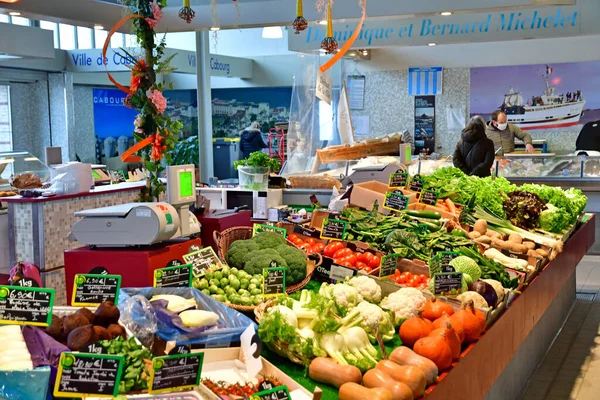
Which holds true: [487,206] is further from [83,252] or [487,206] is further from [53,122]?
[53,122]

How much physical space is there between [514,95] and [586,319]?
596 centimetres

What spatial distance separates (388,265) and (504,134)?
8160mm

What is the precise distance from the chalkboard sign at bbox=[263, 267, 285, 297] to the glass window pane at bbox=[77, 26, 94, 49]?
1326cm

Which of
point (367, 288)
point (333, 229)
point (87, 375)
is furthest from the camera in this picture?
point (333, 229)

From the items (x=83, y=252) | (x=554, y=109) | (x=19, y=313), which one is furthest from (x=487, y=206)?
(x=554, y=109)

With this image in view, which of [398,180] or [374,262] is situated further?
[398,180]

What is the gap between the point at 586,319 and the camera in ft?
23.7

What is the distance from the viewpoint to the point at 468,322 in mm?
3271

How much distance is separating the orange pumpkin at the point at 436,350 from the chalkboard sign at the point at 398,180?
3099mm

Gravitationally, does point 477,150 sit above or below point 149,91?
below

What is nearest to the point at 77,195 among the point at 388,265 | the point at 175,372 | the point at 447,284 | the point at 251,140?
the point at 388,265

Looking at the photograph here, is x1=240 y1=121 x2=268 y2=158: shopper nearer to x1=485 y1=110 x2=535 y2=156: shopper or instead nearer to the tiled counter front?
x1=485 y1=110 x2=535 y2=156: shopper

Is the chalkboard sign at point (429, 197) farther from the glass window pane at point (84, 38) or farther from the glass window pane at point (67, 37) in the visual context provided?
the glass window pane at point (84, 38)

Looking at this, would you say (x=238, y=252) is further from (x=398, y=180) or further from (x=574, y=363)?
(x=574, y=363)
